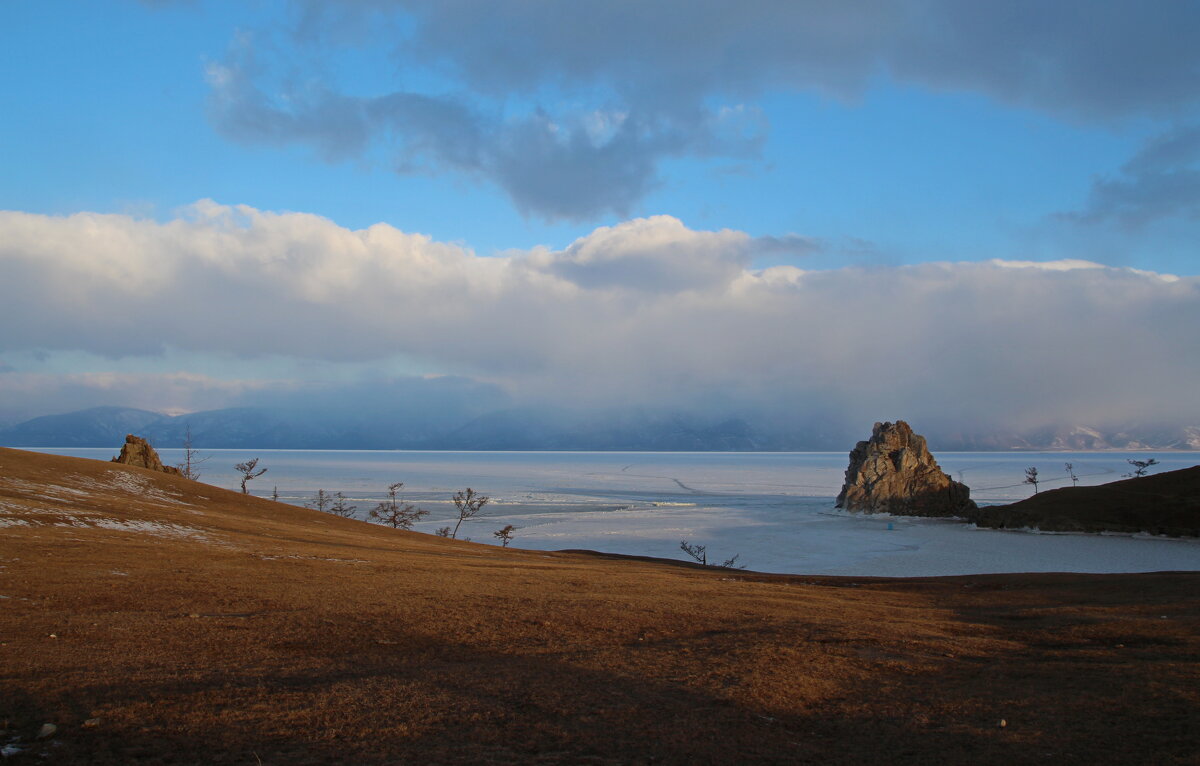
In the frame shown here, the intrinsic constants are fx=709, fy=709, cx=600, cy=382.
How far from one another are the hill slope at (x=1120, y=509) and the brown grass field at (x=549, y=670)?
5364 cm

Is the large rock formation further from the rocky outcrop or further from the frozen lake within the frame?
the rocky outcrop

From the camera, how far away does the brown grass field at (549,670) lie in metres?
6.09

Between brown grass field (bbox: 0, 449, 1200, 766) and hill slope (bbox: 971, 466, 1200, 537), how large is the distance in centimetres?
5364

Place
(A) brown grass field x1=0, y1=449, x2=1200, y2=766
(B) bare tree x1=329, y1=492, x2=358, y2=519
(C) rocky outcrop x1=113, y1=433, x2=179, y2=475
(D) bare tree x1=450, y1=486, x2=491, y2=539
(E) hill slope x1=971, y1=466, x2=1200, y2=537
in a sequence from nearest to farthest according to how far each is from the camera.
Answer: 1. (A) brown grass field x1=0, y1=449, x2=1200, y2=766
2. (C) rocky outcrop x1=113, y1=433, x2=179, y2=475
3. (D) bare tree x1=450, y1=486, x2=491, y2=539
4. (E) hill slope x1=971, y1=466, x2=1200, y2=537
5. (B) bare tree x1=329, y1=492, x2=358, y2=519

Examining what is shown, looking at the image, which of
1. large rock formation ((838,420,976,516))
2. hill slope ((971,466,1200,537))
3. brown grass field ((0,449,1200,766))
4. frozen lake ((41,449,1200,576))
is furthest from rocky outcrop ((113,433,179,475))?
large rock formation ((838,420,976,516))

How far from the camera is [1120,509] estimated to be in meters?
62.4

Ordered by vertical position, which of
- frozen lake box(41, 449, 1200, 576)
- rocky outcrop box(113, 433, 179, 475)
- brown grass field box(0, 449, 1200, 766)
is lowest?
frozen lake box(41, 449, 1200, 576)

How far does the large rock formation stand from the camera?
84.2 metres

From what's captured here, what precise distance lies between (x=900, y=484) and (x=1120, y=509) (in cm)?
2648

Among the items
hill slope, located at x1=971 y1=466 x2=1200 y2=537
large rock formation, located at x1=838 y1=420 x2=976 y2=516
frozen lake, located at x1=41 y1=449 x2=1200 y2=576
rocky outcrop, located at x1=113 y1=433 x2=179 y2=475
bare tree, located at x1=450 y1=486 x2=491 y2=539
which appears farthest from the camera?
large rock formation, located at x1=838 y1=420 x2=976 y2=516

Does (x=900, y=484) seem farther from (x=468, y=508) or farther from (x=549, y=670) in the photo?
(x=549, y=670)

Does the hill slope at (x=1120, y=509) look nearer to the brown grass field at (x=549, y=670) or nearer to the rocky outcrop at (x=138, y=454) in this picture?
the brown grass field at (x=549, y=670)

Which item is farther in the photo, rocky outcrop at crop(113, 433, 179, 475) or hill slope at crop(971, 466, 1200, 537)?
hill slope at crop(971, 466, 1200, 537)

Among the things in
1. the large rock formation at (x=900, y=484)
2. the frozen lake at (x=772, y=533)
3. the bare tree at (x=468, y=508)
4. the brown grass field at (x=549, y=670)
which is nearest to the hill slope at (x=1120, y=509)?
the frozen lake at (x=772, y=533)
